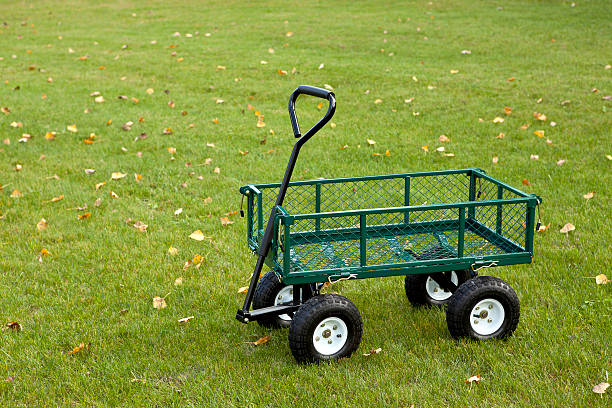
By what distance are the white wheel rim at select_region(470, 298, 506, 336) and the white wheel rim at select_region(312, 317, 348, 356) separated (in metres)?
0.74

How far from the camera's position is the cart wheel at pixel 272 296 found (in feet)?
13.5

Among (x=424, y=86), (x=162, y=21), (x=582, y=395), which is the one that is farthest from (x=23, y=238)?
(x=162, y=21)

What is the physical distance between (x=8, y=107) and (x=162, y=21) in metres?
7.61

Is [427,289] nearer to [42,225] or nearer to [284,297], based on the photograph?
[284,297]

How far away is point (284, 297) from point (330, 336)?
58 centimetres

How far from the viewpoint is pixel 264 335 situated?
4.11m

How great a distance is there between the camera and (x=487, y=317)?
3.90 metres

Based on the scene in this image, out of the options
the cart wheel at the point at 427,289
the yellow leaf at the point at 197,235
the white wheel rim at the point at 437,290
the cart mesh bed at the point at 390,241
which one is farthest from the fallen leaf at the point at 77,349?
the white wheel rim at the point at 437,290

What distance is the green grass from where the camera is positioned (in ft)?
11.9

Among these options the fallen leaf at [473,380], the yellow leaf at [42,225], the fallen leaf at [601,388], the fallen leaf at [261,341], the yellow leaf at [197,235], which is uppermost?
the yellow leaf at [42,225]

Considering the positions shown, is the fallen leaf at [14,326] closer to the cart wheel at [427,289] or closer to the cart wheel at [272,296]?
the cart wheel at [272,296]

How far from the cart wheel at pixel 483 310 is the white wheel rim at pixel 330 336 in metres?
0.63

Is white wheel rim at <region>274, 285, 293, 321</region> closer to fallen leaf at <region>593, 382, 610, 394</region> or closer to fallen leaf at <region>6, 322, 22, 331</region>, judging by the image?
fallen leaf at <region>6, 322, 22, 331</region>

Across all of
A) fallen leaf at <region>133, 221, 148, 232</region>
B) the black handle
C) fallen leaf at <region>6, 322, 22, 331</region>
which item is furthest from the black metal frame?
fallen leaf at <region>133, 221, 148, 232</region>
